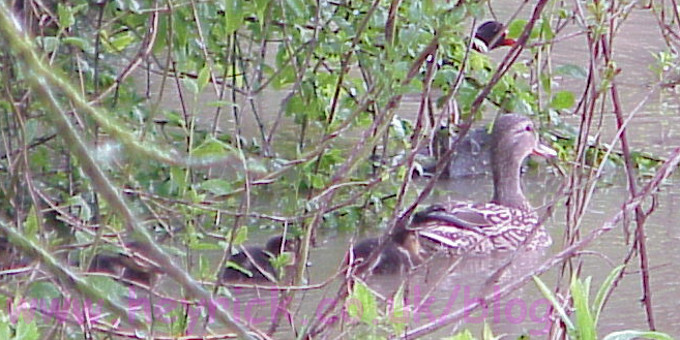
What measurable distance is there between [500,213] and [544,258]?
67 cm

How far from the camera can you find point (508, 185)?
20.3 ft

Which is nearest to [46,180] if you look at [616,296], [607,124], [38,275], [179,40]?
[179,40]

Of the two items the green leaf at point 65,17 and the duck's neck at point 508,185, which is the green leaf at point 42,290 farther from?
the duck's neck at point 508,185

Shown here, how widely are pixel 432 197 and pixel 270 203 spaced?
948 millimetres

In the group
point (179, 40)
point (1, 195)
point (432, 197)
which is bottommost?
point (432, 197)

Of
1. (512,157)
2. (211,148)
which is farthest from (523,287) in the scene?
(211,148)

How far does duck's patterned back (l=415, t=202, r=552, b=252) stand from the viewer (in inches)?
222

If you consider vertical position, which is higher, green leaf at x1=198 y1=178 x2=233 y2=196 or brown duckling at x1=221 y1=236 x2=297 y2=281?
green leaf at x1=198 y1=178 x2=233 y2=196

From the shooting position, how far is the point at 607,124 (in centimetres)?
704

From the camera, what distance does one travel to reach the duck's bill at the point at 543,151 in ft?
20.3

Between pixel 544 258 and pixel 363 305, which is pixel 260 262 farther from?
pixel 363 305

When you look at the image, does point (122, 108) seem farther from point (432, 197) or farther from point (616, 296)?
point (432, 197)

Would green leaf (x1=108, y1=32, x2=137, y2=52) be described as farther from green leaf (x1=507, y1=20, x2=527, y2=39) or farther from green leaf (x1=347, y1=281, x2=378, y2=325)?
green leaf (x1=347, y1=281, x2=378, y2=325)

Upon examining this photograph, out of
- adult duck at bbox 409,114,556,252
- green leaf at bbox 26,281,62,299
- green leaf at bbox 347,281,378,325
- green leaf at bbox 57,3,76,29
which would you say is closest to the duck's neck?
adult duck at bbox 409,114,556,252
